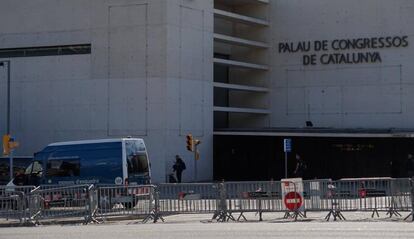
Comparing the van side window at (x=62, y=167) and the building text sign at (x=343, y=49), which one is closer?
the van side window at (x=62, y=167)

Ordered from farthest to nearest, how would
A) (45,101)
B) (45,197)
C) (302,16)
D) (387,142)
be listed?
(302,16) → (45,101) → (387,142) → (45,197)

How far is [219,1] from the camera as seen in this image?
5038 cm

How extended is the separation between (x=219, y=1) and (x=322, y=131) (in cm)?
1288

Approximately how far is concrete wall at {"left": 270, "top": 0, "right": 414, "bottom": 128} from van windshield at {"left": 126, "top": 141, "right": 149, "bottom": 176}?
2352 cm

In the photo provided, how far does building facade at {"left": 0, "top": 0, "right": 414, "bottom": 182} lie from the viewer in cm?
4253

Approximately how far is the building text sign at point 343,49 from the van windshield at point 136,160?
78.7ft

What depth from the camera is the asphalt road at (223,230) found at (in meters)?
15.2

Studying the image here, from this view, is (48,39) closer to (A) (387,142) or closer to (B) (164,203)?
(A) (387,142)

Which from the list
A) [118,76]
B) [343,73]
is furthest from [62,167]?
[343,73]

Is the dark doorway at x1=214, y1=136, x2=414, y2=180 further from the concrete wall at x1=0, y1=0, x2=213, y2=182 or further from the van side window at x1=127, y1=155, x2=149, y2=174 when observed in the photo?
the van side window at x1=127, y1=155, x2=149, y2=174

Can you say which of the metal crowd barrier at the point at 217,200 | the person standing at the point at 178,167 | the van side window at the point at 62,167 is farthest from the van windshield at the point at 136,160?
the person standing at the point at 178,167

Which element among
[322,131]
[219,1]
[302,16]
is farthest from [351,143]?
[219,1]

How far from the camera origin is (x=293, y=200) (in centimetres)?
2039

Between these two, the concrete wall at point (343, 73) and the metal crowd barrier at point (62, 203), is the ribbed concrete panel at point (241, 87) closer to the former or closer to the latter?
the concrete wall at point (343, 73)
